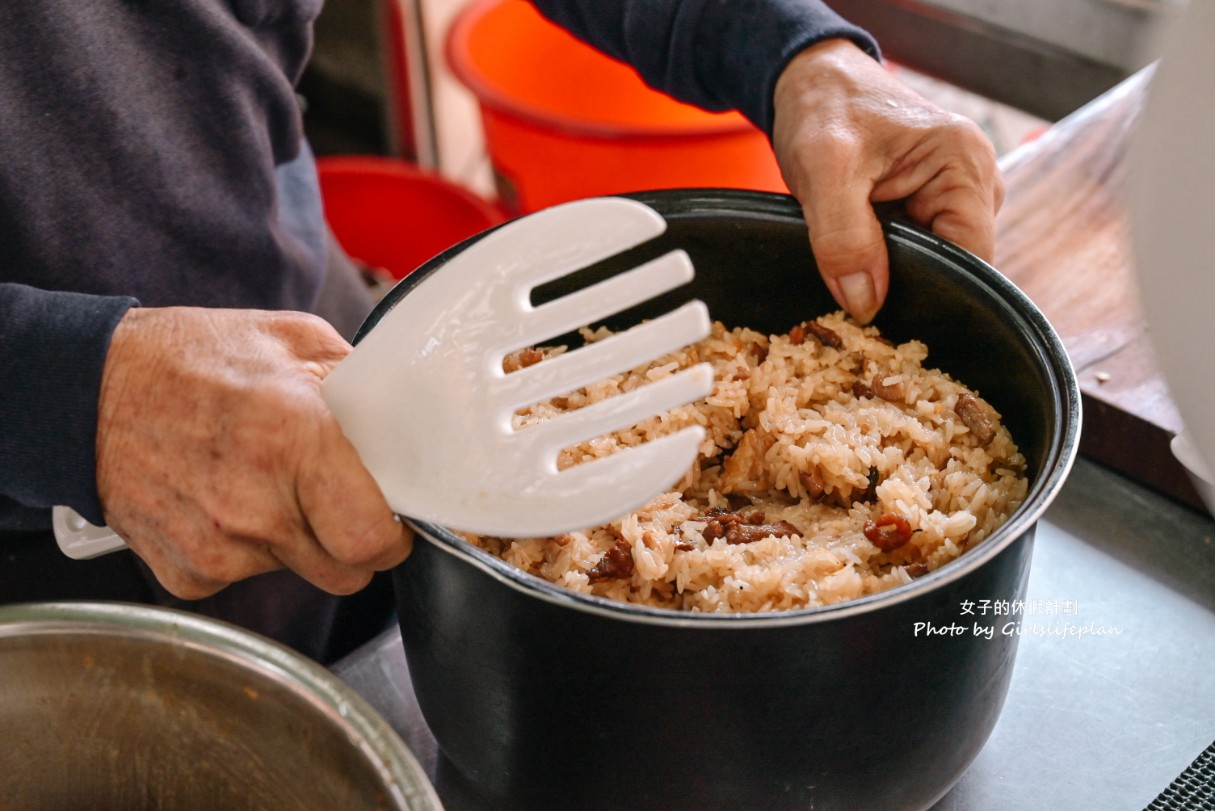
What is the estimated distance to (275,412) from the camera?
3.08 ft

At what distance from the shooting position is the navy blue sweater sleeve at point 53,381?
0.98m

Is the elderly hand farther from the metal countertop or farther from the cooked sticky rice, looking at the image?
the metal countertop

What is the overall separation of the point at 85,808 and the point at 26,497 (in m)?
0.32

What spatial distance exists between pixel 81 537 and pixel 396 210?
2055 millimetres

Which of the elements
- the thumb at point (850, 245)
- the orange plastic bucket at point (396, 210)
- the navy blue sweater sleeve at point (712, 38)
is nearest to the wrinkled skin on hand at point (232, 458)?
the thumb at point (850, 245)

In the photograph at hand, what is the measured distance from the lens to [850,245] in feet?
4.14

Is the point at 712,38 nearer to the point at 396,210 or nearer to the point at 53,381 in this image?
the point at 53,381

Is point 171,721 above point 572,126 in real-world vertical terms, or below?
above

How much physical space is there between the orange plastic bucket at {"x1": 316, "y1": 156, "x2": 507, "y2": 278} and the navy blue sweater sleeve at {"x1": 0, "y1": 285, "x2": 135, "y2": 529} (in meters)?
1.92

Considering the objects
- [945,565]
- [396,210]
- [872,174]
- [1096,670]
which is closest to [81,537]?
[945,565]

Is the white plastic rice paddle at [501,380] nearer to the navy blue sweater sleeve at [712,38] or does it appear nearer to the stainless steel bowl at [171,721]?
the stainless steel bowl at [171,721]

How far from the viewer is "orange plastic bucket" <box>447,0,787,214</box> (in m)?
2.41

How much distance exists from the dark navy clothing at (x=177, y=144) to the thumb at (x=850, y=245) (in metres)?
0.25

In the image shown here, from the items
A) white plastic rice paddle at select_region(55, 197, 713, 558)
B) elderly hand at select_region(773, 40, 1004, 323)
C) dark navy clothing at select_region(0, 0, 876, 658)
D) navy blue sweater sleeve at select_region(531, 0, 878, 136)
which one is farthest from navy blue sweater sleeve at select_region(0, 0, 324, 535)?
elderly hand at select_region(773, 40, 1004, 323)
